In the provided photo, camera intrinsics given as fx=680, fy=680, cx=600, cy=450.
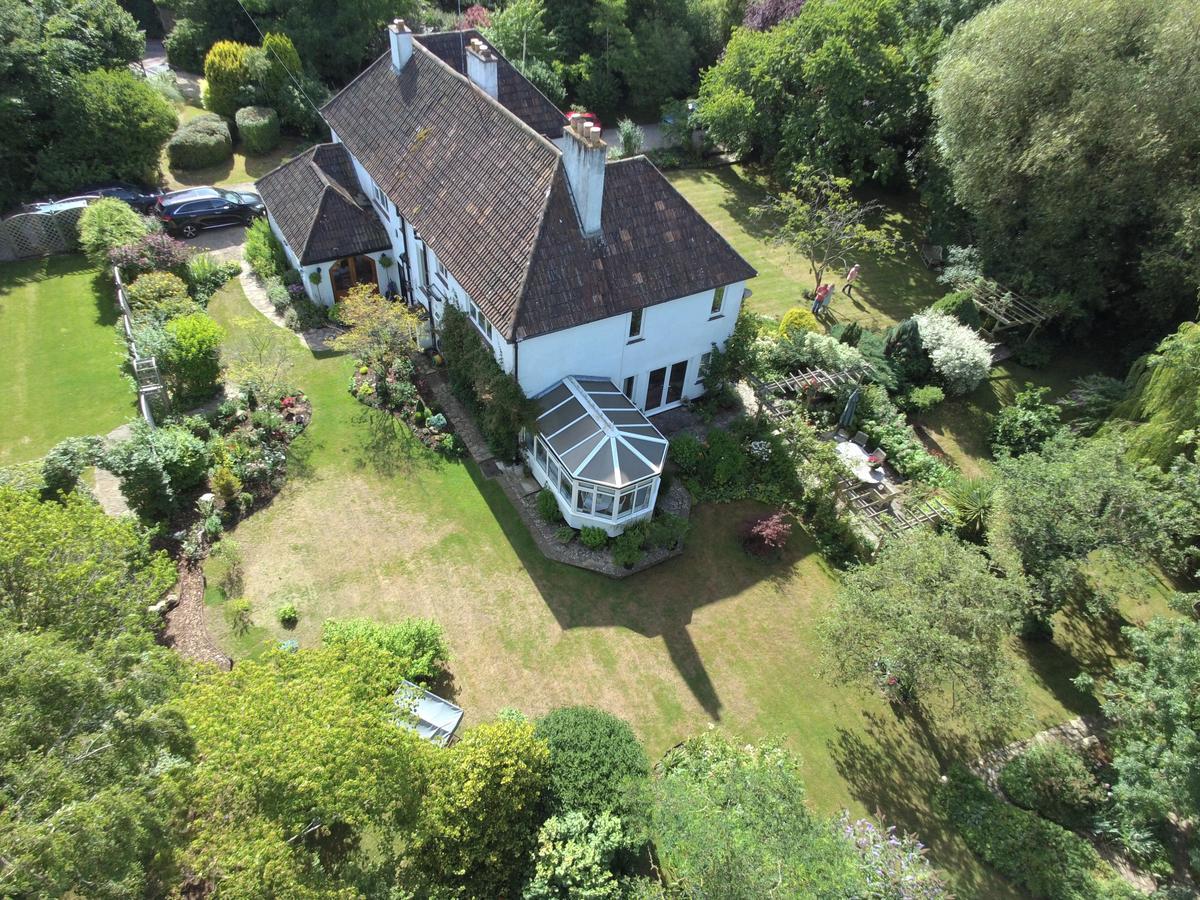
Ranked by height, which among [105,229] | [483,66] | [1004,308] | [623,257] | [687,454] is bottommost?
[687,454]

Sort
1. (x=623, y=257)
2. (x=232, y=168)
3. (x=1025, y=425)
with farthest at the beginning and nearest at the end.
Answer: (x=232, y=168) → (x=1025, y=425) → (x=623, y=257)

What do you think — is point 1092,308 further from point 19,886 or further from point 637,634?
point 19,886

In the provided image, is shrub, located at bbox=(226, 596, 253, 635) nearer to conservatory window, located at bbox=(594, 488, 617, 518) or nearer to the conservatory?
the conservatory

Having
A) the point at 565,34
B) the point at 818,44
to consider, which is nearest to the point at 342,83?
the point at 565,34

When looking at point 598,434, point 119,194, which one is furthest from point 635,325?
point 119,194

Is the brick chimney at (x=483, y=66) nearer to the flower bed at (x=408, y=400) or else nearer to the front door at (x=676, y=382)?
the flower bed at (x=408, y=400)

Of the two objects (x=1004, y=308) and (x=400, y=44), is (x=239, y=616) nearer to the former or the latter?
(x=400, y=44)
